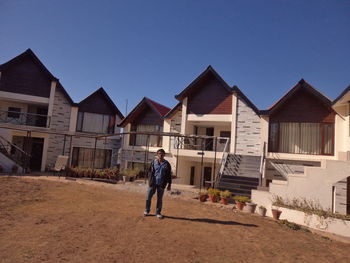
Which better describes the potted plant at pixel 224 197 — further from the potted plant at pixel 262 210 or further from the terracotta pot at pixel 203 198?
the potted plant at pixel 262 210

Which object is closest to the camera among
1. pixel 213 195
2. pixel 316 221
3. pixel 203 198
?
pixel 316 221

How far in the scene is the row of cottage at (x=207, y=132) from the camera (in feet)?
40.7

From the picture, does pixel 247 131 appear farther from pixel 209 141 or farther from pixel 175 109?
pixel 175 109

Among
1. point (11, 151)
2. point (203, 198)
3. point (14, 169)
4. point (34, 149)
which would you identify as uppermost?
point (34, 149)

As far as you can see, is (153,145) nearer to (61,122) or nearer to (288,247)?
(61,122)

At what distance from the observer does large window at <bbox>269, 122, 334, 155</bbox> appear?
47.4ft

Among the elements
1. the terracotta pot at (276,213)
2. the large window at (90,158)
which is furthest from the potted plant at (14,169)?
the terracotta pot at (276,213)

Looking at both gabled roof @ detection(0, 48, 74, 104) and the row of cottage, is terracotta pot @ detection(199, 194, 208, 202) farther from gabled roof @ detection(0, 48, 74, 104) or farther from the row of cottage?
gabled roof @ detection(0, 48, 74, 104)

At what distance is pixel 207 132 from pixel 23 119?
16.8m

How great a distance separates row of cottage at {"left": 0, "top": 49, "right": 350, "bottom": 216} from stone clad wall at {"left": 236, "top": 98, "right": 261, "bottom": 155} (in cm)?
7

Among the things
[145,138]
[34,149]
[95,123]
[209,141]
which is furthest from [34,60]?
[209,141]

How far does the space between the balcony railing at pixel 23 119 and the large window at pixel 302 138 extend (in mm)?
18811

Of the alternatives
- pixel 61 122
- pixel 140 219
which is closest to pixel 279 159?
pixel 140 219

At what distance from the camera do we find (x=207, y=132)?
20625 mm
